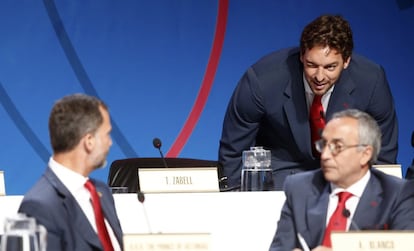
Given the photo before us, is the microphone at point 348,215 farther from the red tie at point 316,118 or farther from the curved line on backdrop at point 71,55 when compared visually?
the curved line on backdrop at point 71,55

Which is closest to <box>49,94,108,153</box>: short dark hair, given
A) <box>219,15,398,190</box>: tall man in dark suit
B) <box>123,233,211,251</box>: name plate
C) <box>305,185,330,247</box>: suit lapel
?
<box>123,233,211,251</box>: name plate

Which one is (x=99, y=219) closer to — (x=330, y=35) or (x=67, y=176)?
(x=67, y=176)

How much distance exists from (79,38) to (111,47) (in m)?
0.20

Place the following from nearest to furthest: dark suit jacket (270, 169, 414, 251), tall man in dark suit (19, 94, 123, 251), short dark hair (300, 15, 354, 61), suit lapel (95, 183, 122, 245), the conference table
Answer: tall man in dark suit (19, 94, 123, 251)
suit lapel (95, 183, 122, 245)
dark suit jacket (270, 169, 414, 251)
the conference table
short dark hair (300, 15, 354, 61)

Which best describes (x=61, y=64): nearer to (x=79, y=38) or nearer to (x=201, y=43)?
(x=79, y=38)

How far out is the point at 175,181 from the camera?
3.68 metres

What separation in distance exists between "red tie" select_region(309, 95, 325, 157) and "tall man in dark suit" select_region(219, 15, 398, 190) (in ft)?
0.04

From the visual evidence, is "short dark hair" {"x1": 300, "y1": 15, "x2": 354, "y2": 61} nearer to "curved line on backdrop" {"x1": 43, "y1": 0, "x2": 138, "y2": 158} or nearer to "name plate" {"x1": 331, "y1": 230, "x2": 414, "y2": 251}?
"name plate" {"x1": 331, "y1": 230, "x2": 414, "y2": 251}

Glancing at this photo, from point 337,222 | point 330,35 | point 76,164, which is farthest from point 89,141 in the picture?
point 330,35

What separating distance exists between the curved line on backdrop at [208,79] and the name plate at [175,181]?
2.39 metres

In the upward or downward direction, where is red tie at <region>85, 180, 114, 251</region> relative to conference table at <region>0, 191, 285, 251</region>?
upward

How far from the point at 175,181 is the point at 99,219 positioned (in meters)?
0.73

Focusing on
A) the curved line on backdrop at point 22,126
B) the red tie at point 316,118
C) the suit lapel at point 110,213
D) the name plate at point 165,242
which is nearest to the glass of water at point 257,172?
the red tie at point 316,118

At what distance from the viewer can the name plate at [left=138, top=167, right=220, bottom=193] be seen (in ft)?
12.0
